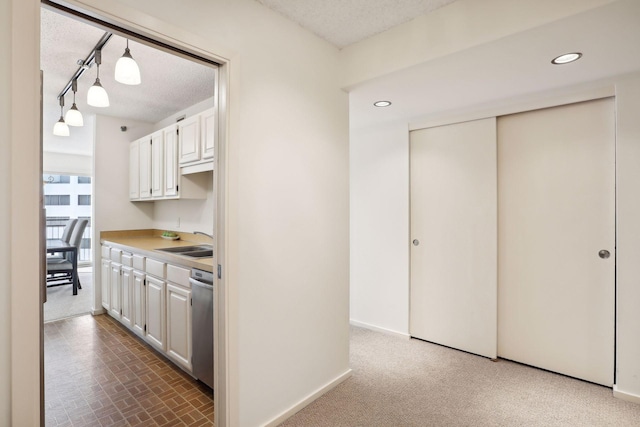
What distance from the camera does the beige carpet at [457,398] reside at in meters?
2.01

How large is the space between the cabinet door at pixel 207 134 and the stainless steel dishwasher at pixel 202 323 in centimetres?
114

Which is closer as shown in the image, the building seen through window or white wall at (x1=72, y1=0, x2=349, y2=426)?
white wall at (x1=72, y1=0, x2=349, y2=426)

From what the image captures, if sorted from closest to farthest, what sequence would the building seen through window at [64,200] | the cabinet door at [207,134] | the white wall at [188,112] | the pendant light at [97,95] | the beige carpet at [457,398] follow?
the beige carpet at [457,398] < the pendant light at [97,95] < the cabinet door at [207,134] < the white wall at [188,112] < the building seen through window at [64,200]

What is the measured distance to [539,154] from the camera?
2660 mm

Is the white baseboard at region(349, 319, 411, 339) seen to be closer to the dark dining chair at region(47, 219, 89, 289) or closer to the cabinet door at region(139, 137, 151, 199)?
the cabinet door at region(139, 137, 151, 199)

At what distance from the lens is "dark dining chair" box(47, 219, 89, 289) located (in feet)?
15.7

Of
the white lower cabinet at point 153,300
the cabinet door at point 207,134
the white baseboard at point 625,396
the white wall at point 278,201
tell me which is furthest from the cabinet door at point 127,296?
the white baseboard at point 625,396

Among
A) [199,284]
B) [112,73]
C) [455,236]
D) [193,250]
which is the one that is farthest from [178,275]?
[455,236]

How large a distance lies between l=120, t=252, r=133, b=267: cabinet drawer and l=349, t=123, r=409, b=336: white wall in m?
2.37

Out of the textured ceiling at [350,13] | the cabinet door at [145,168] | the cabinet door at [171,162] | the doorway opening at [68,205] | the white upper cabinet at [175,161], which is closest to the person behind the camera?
the textured ceiling at [350,13]

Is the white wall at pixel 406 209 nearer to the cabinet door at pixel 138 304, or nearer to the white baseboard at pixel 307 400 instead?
the white baseboard at pixel 307 400

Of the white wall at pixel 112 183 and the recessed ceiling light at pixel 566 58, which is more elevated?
the recessed ceiling light at pixel 566 58

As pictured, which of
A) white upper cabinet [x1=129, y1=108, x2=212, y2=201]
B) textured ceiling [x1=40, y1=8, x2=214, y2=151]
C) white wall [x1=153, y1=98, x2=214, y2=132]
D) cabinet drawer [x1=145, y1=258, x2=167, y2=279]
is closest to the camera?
textured ceiling [x1=40, y1=8, x2=214, y2=151]

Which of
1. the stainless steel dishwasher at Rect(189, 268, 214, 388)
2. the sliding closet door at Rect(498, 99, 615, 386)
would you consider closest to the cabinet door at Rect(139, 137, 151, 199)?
the stainless steel dishwasher at Rect(189, 268, 214, 388)
